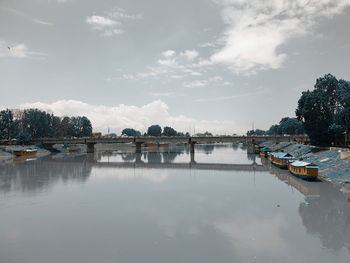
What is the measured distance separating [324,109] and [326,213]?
220ft

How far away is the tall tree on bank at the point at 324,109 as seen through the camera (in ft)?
282

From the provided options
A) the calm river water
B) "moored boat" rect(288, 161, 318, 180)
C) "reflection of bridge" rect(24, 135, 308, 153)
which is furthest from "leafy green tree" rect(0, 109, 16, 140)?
"moored boat" rect(288, 161, 318, 180)

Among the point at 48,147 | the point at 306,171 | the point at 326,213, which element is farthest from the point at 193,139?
the point at 326,213

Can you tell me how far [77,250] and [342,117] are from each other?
280 feet

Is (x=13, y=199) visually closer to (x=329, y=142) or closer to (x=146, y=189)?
(x=146, y=189)

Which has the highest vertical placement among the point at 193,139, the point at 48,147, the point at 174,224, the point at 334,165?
the point at 193,139

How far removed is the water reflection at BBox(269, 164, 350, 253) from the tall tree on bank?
41237mm

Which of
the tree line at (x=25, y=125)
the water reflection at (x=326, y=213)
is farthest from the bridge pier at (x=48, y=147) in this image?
the water reflection at (x=326, y=213)

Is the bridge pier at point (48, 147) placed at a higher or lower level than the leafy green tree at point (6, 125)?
lower

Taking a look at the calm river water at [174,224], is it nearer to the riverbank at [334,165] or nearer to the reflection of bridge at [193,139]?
the riverbank at [334,165]

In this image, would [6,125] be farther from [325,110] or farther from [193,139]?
[325,110]

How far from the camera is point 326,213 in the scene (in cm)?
3272

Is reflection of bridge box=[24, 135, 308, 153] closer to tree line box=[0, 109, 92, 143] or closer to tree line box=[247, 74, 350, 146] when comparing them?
tree line box=[0, 109, 92, 143]

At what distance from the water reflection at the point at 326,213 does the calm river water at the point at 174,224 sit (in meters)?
0.11
